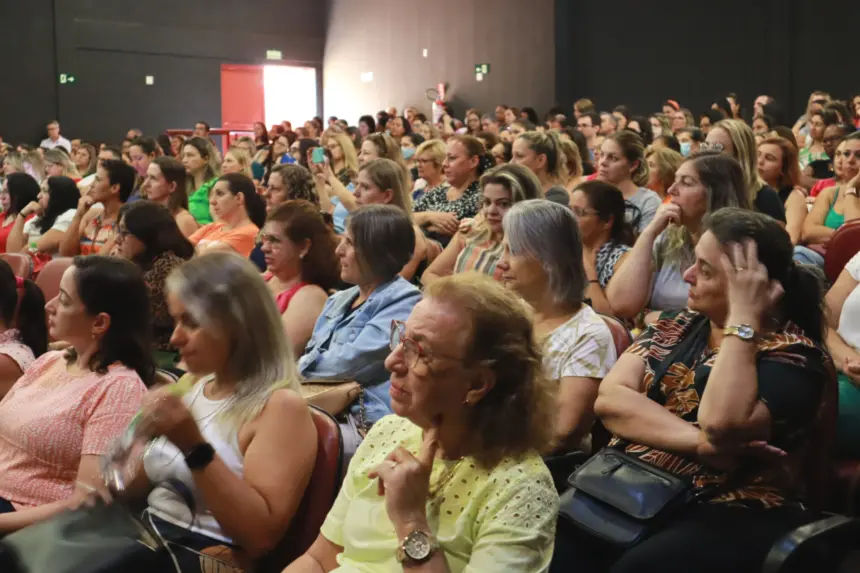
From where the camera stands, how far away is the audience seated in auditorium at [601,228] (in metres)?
3.69

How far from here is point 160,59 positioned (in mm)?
16984

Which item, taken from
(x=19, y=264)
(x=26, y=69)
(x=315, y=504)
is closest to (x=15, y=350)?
(x=315, y=504)

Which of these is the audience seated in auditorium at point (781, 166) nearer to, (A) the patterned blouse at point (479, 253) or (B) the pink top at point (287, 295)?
(A) the patterned blouse at point (479, 253)

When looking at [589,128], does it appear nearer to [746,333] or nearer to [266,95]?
[746,333]

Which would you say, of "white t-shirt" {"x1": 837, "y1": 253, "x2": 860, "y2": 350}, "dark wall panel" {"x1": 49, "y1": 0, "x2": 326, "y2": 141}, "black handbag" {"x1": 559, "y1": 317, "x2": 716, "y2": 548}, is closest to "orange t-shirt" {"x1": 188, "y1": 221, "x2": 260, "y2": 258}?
"white t-shirt" {"x1": 837, "y1": 253, "x2": 860, "y2": 350}

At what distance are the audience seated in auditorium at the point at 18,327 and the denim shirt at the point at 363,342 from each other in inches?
33.2

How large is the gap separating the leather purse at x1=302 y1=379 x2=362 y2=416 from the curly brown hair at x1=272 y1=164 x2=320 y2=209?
2648 mm

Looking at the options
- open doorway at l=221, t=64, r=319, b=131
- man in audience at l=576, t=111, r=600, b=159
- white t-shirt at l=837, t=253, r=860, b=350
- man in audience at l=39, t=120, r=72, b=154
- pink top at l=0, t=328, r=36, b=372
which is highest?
open doorway at l=221, t=64, r=319, b=131

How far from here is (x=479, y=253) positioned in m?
4.07

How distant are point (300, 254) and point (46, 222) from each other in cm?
322

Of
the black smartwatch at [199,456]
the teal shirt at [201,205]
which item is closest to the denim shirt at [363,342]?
the black smartwatch at [199,456]

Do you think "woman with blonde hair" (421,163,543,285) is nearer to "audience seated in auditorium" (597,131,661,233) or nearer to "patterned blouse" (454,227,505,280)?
"patterned blouse" (454,227,505,280)

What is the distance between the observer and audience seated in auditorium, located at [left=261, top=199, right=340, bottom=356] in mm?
3697

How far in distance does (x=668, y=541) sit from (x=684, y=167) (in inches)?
68.7
